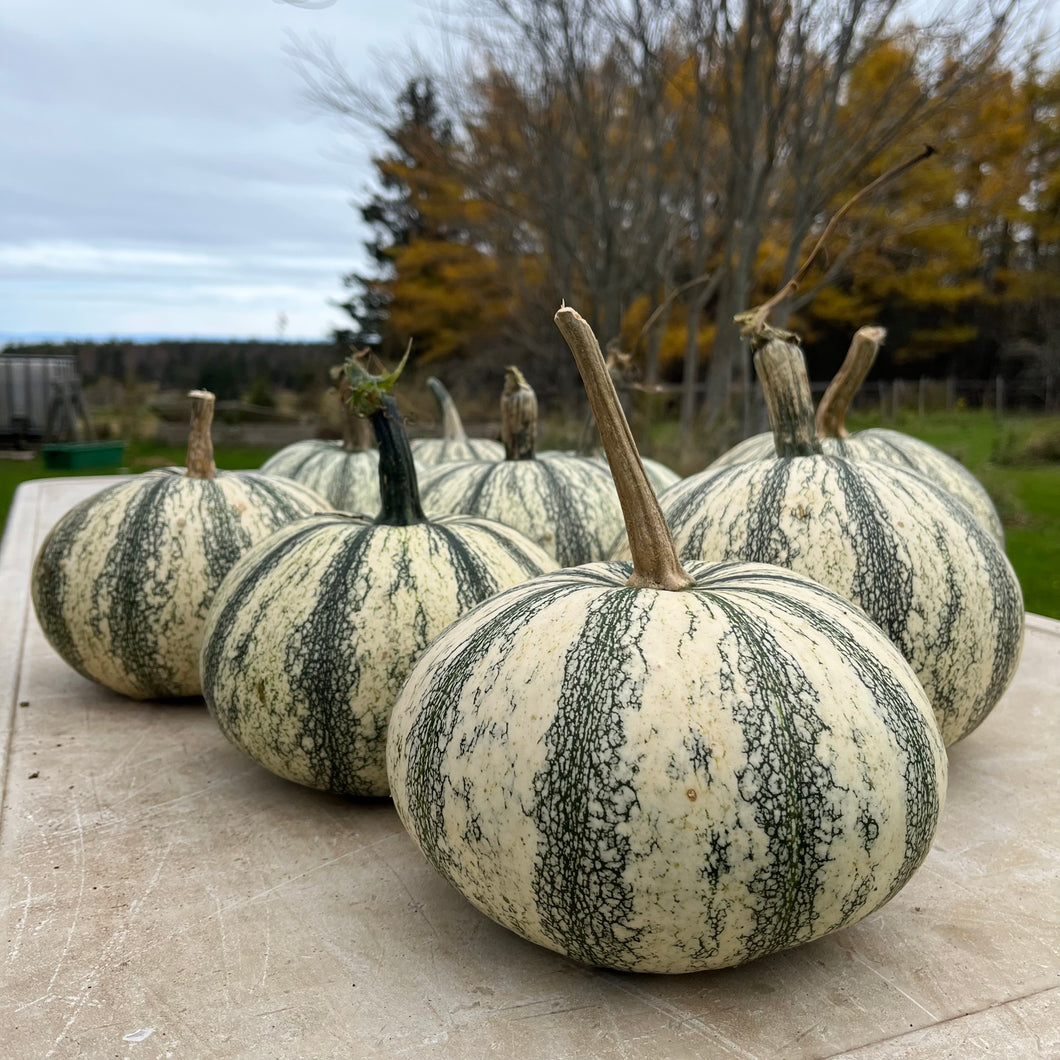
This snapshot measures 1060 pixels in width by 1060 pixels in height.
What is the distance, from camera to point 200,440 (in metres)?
4.03

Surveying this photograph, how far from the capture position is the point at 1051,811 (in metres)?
2.97

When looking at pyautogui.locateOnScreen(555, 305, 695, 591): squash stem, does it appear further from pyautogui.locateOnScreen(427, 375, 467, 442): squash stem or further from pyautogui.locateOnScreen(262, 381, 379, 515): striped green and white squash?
pyautogui.locateOnScreen(427, 375, 467, 442): squash stem

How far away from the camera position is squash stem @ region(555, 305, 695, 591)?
2252 mm

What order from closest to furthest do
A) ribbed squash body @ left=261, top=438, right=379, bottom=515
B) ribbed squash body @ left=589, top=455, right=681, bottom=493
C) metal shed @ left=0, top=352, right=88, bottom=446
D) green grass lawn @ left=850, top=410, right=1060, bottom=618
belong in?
ribbed squash body @ left=589, top=455, right=681, bottom=493
ribbed squash body @ left=261, top=438, right=379, bottom=515
green grass lawn @ left=850, top=410, right=1060, bottom=618
metal shed @ left=0, top=352, right=88, bottom=446

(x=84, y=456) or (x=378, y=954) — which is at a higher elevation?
(x=378, y=954)

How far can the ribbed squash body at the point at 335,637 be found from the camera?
113 inches

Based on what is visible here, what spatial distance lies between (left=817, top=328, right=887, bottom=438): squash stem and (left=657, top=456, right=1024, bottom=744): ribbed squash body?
72 cm

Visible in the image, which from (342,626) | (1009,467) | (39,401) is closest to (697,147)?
(1009,467)

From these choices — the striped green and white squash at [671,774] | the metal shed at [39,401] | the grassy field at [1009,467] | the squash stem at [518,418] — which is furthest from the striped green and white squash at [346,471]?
the metal shed at [39,401]

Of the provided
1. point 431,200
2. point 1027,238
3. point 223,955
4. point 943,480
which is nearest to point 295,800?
point 223,955

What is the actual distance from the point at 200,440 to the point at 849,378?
2389mm

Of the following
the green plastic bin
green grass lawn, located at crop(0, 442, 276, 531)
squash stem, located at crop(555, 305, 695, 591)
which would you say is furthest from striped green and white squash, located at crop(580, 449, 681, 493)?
the green plastic bin

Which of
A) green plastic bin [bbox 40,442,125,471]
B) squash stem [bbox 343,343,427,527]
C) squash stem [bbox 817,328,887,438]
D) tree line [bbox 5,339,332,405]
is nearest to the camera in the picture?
squash stem [bbox 343,343,427,527]

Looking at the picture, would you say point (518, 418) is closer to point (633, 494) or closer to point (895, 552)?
point (895, 552)
